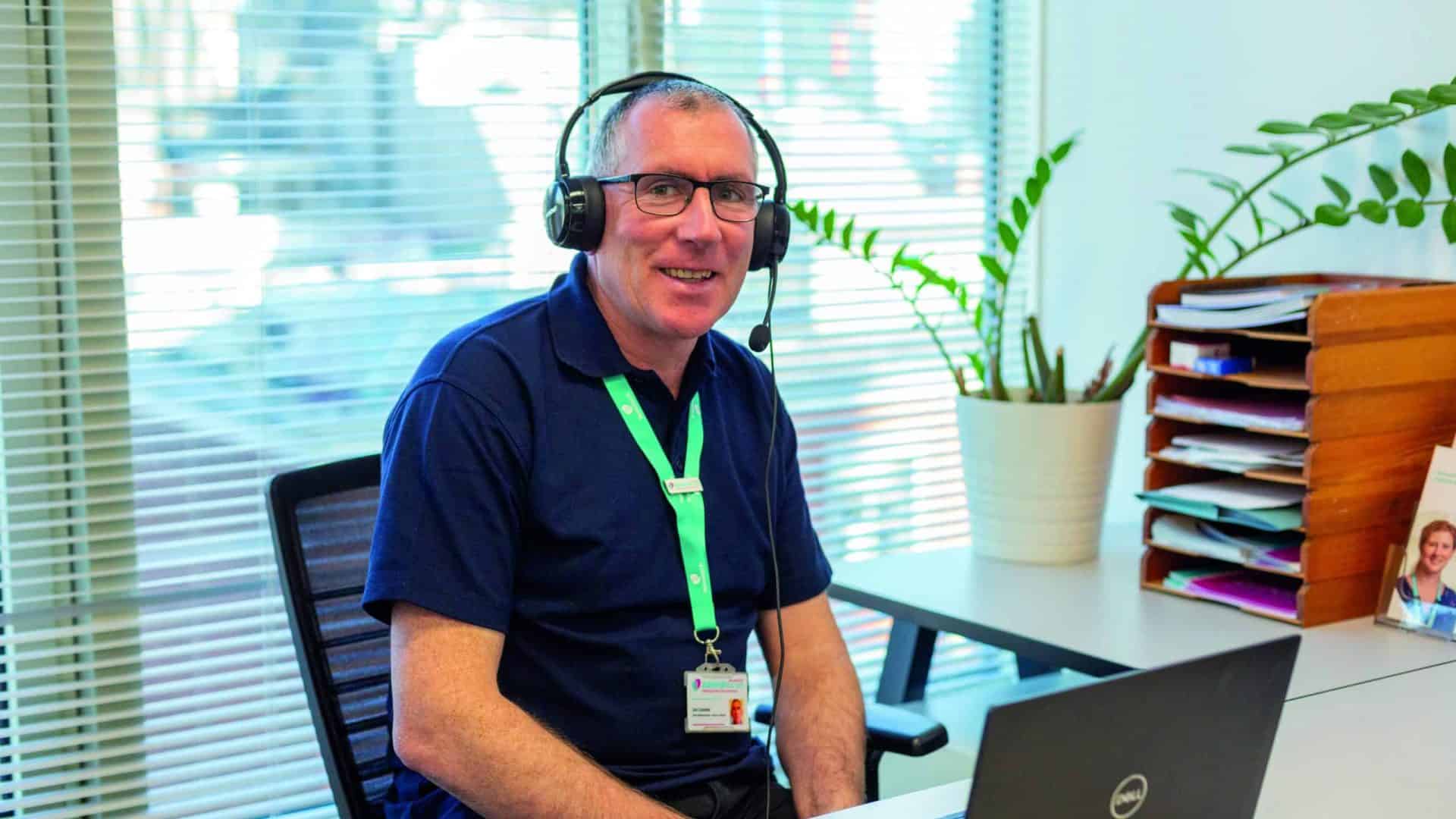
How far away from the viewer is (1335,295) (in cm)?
196

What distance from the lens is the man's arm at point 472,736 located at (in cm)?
145

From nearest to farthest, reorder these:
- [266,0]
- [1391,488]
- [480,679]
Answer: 1. [480,679]
2. [1391,488]
3. [266,0]

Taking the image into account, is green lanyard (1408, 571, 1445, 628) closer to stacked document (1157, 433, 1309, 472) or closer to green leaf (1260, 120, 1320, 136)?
stacked document (1157, 433, 1309, 472)

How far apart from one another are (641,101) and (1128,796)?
965 millimetres

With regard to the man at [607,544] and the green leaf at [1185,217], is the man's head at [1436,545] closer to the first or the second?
the green leaf at [1185,217]

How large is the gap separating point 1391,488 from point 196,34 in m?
1.89

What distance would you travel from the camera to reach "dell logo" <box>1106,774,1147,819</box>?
40.0 inches

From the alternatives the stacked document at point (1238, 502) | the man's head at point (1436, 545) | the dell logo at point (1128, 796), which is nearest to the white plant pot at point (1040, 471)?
the stacked document at point (1238, 502)

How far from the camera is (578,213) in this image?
1.63m

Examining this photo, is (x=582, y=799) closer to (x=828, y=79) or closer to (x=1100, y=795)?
(x=1100, y=795)

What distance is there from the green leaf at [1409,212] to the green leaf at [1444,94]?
6.7 inches

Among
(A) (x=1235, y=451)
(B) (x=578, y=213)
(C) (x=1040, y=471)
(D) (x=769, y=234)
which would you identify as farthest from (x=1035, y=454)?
(B) (x=578, y=213)

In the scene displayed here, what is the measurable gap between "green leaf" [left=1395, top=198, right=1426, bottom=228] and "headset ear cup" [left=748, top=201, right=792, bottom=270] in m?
0.97

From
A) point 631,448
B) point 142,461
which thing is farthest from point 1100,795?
point 142,461
